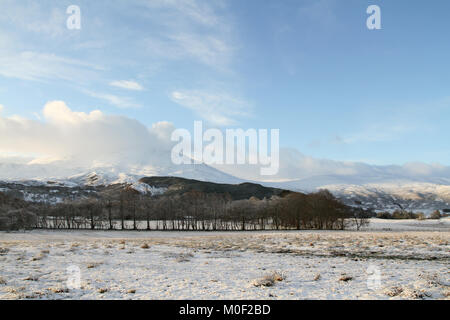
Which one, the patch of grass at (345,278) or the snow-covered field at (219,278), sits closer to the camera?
the snow-covered field at (219,278)

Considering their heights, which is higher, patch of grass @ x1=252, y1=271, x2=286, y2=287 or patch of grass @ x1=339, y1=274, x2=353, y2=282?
patch of grass @ x1=252, y1=271, x2=286, y2=287

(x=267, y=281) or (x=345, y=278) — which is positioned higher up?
(x=267, y=281)

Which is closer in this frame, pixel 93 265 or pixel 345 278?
pixel 345 278

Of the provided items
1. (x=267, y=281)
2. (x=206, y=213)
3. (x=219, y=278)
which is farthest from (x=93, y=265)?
(x=206, y=213)

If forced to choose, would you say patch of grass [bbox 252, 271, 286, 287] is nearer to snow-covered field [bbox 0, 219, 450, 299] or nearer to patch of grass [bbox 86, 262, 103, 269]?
snow-covered field [bbox 0, 219, 450, 299]

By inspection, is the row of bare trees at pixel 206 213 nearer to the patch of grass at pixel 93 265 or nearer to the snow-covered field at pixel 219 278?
the snow-covered field at pixel 219 278

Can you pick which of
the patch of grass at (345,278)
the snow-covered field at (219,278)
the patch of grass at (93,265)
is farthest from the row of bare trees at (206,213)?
the patch of grass at (345,278)

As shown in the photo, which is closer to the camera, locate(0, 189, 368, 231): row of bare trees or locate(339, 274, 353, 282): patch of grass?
locate(339, 274, 353, 282): patch of grass

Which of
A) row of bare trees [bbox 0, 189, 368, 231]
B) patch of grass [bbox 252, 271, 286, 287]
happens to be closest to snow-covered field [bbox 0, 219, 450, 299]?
patch of grass [bbox 252, 271, 286, 287]

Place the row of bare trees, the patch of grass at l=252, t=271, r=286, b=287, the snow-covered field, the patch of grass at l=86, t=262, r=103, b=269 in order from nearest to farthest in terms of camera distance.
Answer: the snow-covered field → the patch of grass at l=252, t=271, r=286, b=287 → the patch of grass at l=86, t=262, r=103, b=269 → the row of bare trees

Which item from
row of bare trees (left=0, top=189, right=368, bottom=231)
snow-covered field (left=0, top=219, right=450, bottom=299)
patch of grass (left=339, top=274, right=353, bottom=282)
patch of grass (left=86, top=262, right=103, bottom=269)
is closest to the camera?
snow-covered field (left=0, top=219, right=450, bottom=299)

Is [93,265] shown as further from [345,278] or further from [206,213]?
[206,213]
